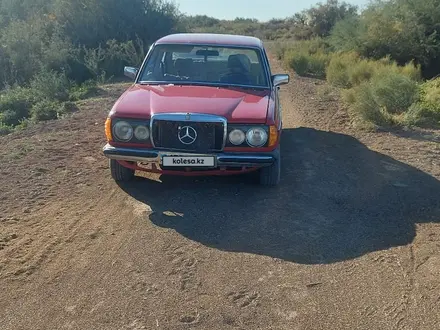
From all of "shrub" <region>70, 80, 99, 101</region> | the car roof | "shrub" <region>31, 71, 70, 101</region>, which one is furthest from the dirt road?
"shrub" <region>70, 80, 99, 101</region>

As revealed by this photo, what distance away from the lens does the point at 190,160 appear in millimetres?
5879

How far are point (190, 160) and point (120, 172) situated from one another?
39.9 inches

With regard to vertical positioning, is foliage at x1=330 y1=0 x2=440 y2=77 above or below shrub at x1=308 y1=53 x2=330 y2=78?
above

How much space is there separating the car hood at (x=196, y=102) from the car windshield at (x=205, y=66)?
246 mm

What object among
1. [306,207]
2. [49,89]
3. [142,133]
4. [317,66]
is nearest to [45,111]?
[49,89]

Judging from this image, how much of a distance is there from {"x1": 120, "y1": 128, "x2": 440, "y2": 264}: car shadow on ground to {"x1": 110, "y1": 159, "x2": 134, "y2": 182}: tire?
0.09m

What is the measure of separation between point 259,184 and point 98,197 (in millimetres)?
1690

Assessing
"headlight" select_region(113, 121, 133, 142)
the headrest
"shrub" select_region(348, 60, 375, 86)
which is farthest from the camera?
"shrub" select_region(348, 60, 375, 86)

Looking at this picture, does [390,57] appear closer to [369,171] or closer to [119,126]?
[369,171]

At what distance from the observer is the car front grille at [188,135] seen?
5.88 m

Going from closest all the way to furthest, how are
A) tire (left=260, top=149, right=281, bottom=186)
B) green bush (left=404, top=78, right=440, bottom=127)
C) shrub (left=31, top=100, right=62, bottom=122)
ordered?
tire (left=260, top=149, right=281, bottom=186) → green bush (left=404, top=78, right=440, bottom=127) → shrub (left=31, top=100, right=62, bottom=122)

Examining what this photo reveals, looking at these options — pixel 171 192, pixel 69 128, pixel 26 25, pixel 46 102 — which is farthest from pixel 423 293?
pixel 26 25

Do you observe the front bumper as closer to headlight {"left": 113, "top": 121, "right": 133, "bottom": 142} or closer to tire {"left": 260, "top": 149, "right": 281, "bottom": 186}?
headlight {"left": 113, "top": 121, "right": 133, "bottom": 142}

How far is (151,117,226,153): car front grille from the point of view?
19.3 ft
